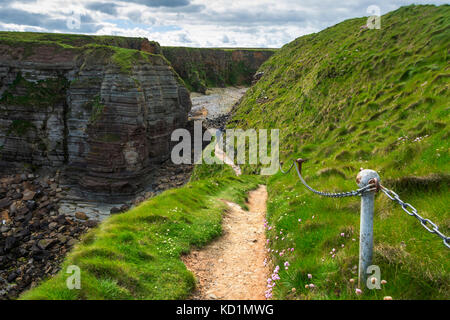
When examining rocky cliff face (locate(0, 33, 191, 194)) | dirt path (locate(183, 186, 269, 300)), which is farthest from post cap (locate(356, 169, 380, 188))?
rocky cliff face (locate(0, 33, 191, 194))

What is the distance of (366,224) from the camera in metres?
4.54

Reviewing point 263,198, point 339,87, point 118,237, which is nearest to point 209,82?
point 339,87

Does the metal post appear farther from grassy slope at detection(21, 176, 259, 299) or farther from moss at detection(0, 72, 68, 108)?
moss at detection(0, 72, 68, 108)

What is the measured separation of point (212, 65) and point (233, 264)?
16169cm

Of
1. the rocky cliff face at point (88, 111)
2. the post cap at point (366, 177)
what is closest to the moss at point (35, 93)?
the rocky cliff face at point (88, 111)

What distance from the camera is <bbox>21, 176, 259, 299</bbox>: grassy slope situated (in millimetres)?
6480

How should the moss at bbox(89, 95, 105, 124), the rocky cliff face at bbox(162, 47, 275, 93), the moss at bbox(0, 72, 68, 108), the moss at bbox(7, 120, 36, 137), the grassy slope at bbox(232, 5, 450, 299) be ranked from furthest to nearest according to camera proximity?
the rocky cliff face at bbox(162, 47, 275, 93)
the moss at bbox(7, 120, 36, 137)
the moss at bbox(0, 72, 68, 108)
the moss at bbox(89, 95, 105, 124)
the grassy slope at bbox(232, 5, 450, 299)

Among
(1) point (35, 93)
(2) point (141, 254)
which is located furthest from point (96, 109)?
(2) point (141, 254)

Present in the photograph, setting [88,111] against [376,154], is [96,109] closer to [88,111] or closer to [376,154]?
[88,111]

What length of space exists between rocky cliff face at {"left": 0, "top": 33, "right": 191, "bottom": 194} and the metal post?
40.6m

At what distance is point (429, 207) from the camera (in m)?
6.36

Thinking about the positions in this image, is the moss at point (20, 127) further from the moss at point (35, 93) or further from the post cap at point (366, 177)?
the post cap at point (366, 177)

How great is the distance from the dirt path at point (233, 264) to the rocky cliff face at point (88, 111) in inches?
1277

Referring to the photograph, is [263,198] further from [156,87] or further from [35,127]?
[35,127]
